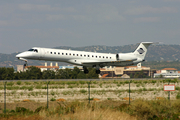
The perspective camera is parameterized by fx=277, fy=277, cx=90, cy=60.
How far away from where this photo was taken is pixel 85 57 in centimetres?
4288

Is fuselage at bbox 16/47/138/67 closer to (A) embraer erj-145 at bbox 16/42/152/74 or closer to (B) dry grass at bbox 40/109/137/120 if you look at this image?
(A) embraer erj-145 at bbox 16/42/152/74

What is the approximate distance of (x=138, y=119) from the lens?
737 inches

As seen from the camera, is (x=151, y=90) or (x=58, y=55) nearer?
(x=151, y=90)

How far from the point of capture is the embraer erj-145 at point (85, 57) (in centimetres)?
3966

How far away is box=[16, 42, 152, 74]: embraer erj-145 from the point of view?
3966 centimetres

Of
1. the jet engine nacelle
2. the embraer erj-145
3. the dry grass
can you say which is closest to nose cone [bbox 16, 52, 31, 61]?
the embraer erj-145

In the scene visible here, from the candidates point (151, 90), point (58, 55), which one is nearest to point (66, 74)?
point (58, 55)

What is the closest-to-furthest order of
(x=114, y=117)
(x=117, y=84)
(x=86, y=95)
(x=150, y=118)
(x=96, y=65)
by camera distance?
(x=114, y=117), (x=150, y=118), (x=86, y=95), (x=117, y=84), (x=96, y=65)

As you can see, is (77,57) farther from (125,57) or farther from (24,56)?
(125,57)

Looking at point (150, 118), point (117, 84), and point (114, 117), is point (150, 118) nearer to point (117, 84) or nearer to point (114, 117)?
point (114, 117)

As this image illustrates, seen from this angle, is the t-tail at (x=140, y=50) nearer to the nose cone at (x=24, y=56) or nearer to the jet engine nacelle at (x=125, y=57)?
the jet engine nacelle at (x=125, y=57)

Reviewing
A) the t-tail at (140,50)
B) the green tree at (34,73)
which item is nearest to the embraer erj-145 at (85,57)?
the t-tail at (140,50)

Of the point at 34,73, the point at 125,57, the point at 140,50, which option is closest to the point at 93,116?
Result: the point at 125,57

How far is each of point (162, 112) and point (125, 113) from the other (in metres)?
2.85
